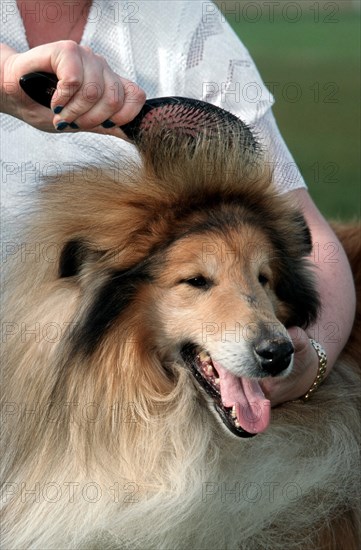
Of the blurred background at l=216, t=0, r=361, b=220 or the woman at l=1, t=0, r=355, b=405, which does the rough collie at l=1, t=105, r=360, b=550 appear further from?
the blurred background at l=216, t=0, r=361, b=220

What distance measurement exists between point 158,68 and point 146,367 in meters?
1.13

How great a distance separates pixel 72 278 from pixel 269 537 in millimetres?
768

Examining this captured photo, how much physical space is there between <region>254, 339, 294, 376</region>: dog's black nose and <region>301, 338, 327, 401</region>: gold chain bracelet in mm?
358

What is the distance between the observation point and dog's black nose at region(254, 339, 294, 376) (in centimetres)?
200

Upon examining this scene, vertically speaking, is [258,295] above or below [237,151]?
below

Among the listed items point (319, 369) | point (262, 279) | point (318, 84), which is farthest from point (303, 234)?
point (318, 84)

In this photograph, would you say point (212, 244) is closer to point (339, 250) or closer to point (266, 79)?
point (339, 250)

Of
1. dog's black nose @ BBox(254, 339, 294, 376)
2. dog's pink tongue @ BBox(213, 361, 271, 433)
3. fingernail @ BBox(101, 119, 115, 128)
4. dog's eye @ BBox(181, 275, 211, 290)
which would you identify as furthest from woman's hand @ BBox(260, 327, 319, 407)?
fingernail @ BBox(101, 119, 115, 128)

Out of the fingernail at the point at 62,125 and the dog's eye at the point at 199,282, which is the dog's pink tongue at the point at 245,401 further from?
the fingernail at the point at 62,125

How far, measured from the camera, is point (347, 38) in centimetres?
1512

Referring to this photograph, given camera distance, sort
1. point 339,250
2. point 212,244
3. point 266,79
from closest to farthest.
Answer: point 212,244
point 339,250
point 266,79

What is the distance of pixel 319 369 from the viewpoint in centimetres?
241

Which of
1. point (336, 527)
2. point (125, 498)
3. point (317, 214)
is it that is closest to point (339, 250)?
point (317, 214)

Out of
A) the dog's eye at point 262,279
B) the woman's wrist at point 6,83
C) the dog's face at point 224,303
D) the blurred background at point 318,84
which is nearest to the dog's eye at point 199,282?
the dog's face at point 224,303
